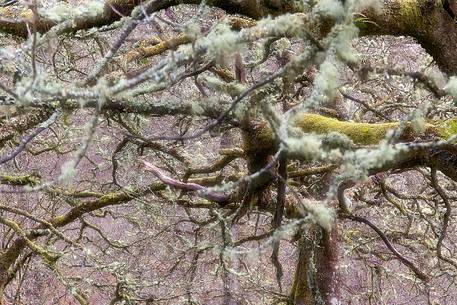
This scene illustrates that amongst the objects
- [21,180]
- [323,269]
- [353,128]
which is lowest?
[323,269]

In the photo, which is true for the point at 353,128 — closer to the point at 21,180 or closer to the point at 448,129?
the point at 448,129

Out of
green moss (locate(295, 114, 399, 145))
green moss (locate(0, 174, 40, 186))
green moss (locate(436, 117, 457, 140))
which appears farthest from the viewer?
green moss (locate(0, 174, 40, 186))

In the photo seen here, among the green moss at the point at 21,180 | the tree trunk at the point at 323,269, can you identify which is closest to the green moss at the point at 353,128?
the tree trunk at the point at 323,269

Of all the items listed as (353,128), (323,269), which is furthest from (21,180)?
(353,128)

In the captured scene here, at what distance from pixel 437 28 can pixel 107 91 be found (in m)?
1.65

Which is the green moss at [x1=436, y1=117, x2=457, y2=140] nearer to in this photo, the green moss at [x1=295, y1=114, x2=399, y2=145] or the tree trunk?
the green moss at [x1=295, y1=114, x2=399, y2=145]

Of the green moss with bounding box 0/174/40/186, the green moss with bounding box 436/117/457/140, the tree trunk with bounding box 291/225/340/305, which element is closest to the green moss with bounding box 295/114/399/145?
the green moss with bounding box 436/117/457/140

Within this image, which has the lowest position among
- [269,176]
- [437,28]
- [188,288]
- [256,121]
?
[188,288]

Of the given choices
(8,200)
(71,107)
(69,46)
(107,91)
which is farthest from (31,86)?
(8,200)

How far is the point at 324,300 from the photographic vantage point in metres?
4.83

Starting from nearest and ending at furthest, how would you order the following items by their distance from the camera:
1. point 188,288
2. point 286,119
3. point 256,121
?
point 286,119, point 256,121, point 188,288

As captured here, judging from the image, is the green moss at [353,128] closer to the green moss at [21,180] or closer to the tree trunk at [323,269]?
the tree trunk at [323,269]

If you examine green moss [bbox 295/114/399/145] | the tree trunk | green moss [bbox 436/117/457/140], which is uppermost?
green moss [bbox 436/117/457/140]

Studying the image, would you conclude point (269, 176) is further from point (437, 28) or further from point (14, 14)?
point (14, 14)
